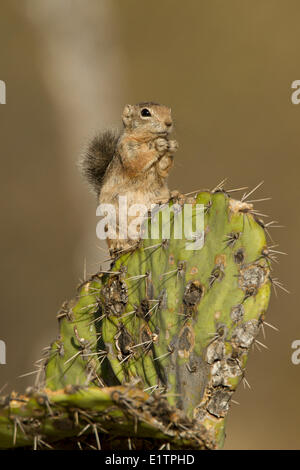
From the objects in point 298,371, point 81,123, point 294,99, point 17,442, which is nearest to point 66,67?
point 81,123

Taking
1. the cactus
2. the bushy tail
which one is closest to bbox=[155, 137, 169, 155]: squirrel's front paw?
the bushy tail

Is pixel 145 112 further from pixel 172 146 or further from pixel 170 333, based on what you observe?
pixel 170 333

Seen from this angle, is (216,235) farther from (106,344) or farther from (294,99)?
(294,99)

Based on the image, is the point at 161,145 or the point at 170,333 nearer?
the point at 170,333

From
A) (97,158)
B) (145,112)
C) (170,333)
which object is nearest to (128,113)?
(145,112)

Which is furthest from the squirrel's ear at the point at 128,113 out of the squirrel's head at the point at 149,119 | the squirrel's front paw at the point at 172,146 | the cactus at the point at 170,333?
the cactus at the point at 170,333
